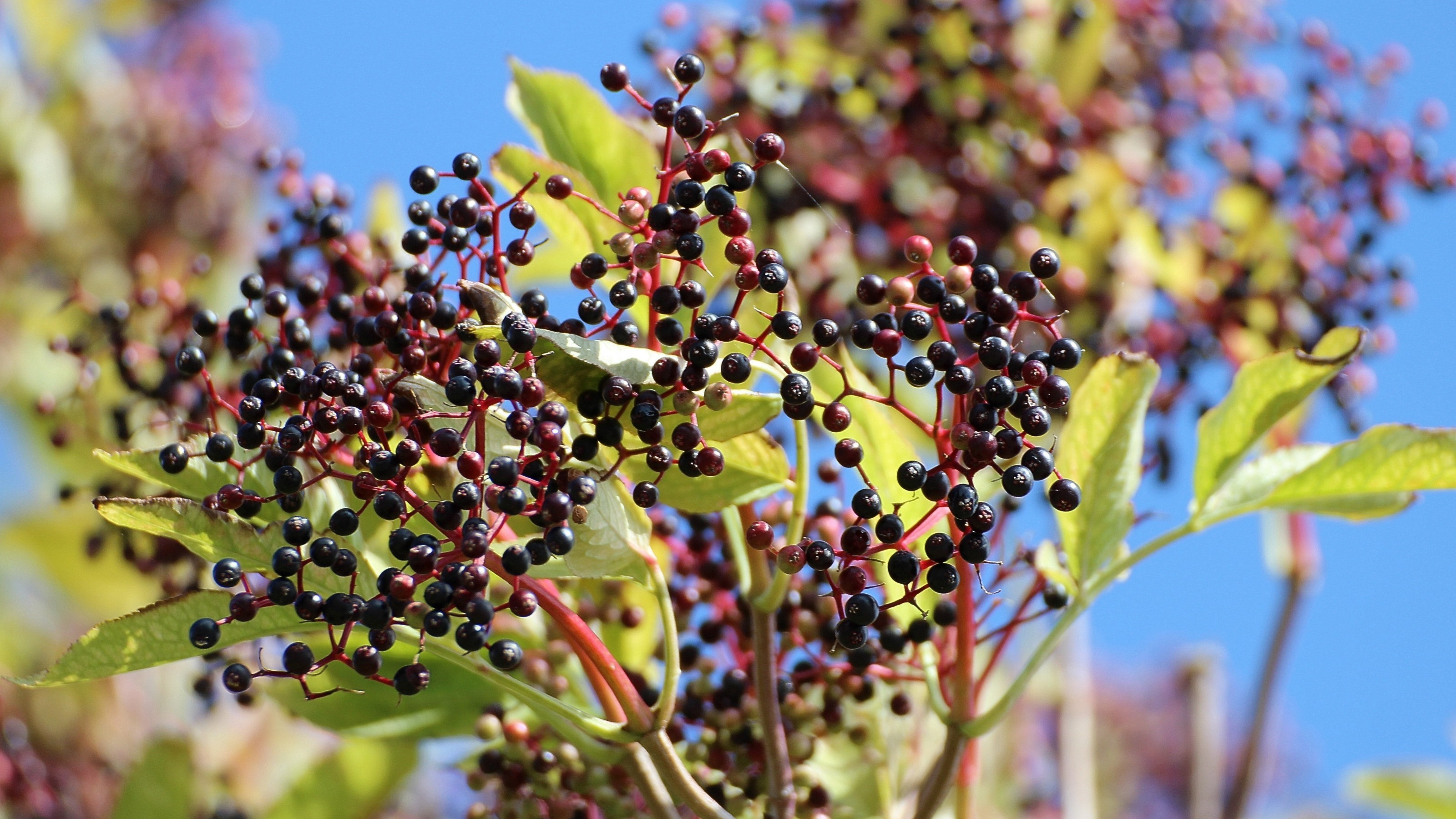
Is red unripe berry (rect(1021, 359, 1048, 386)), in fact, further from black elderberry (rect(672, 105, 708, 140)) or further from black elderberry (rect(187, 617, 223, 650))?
black elderberry (rect(187, 617, 223, 650))

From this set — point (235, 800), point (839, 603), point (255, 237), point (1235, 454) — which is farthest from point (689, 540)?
point (255, 237)

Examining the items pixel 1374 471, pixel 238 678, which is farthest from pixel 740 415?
pixel 1374 471

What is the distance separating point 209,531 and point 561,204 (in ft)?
1.09

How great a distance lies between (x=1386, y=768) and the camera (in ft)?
6.53

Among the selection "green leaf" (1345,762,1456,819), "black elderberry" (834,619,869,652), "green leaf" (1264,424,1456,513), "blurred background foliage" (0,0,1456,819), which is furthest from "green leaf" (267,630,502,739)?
"green leaf" (1345,762,1456,819)

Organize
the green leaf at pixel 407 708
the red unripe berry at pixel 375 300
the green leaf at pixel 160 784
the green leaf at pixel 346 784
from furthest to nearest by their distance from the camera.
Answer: the green leaf at pixel 160 784, the green leaf at pixel 346 784, the green leaf at pixel 407 708, the red unripe berry at pixel 375 300

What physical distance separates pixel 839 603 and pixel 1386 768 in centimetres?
149

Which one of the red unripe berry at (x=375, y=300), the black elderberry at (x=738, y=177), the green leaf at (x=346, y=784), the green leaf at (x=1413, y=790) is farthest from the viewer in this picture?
the green leaf at (x=1413, y=790)

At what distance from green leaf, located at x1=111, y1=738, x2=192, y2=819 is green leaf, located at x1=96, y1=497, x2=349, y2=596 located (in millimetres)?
909

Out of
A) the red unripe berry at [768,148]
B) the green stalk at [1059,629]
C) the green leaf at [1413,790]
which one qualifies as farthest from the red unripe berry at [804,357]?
the green leaf at [1413,790]

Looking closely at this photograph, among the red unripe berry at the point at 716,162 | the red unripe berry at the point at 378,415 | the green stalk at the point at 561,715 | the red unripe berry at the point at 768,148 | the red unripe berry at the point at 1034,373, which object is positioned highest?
the red unripe berry at the point at 768,148

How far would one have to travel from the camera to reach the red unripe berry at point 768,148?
0.93m

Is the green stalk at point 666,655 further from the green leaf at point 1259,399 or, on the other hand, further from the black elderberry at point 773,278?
the green leaf at point 1259,399

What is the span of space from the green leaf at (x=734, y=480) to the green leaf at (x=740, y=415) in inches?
1.5
